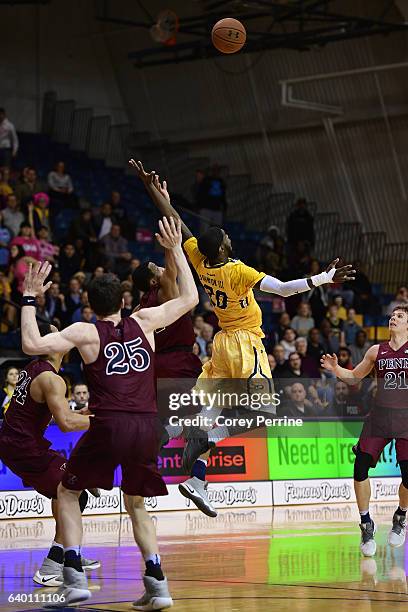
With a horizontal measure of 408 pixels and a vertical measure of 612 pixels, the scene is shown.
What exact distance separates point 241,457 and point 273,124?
13915 millimetres

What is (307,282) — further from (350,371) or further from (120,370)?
(120,370)

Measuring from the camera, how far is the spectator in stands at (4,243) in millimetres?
19391

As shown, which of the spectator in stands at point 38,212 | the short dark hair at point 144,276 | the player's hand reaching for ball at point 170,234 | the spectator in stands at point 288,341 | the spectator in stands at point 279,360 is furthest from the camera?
the spectator in stands at point 38,212

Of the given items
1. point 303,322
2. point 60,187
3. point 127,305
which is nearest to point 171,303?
point 127,305

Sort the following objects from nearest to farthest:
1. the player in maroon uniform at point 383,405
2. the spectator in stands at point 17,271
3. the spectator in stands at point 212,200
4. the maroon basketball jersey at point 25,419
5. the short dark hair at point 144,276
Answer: the maroon basketball jersey at point 25,419, the short dark hair at point 144,276, the player in maroon uniform at point 383,405, the spectator in stands at point 17,271, the spectator in stands at point 212,200

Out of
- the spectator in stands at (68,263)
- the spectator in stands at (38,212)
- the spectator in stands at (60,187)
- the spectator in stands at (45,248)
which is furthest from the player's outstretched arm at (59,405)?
the spectator in stands at (60,187)

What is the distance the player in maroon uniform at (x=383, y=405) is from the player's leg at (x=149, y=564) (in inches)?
142

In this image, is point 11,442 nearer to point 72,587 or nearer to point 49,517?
point 72,587

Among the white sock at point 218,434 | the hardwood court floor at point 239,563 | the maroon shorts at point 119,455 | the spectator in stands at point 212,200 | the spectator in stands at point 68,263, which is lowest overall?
the hardwood court floor at point 239,563

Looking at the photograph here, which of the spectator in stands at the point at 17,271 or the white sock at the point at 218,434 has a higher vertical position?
the spectator in stands at the point at 17,271

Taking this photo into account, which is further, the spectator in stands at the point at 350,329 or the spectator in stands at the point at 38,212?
the spectator in stands at the point at 350,329

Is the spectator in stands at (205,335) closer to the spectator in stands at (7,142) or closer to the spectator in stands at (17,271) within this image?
the spectator in stands at (17,271)

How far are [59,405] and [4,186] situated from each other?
13.3 metres

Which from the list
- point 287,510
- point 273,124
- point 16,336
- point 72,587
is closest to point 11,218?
point 16,336
